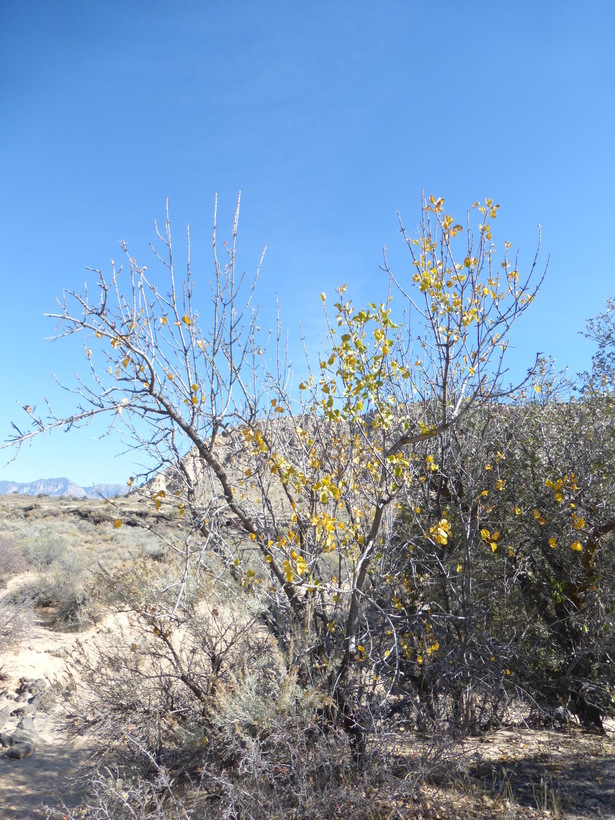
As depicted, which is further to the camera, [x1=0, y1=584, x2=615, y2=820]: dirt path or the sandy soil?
the sandy soil

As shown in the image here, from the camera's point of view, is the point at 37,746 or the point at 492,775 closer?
the point at 492,775

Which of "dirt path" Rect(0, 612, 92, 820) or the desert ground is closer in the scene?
the desert ground

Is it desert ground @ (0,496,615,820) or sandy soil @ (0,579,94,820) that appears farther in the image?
sandy soil @ (0,579,94,820)

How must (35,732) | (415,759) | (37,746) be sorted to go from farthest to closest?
(35,732) → (37,746) → (415,759)

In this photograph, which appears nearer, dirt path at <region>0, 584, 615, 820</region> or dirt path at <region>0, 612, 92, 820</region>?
dirt path at <region>0, 584, 615, 820</region>

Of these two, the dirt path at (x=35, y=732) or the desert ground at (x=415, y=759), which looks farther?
the dirt path at (x=35, y=732)

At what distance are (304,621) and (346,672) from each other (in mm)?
505

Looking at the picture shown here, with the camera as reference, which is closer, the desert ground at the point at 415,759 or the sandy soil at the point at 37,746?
the desert ground at the point at 415,759

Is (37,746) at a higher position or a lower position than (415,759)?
lower

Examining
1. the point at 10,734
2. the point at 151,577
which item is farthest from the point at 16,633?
the point at 151,577

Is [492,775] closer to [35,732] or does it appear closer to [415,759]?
[415,759]

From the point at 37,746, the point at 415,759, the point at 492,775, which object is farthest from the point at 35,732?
the point at 492,775

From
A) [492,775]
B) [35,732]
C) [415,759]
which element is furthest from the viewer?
[35,732]

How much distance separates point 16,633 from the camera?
1001cm
